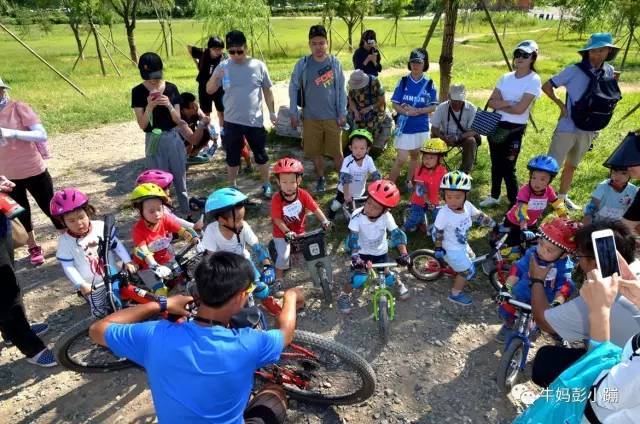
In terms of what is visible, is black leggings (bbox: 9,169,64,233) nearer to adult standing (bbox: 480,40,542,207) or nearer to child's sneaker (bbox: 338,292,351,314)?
child's sneaker (bbox: 338,292,351,314)

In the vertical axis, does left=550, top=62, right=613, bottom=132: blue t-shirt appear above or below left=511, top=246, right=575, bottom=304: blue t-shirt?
above

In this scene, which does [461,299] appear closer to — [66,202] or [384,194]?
[384,194]

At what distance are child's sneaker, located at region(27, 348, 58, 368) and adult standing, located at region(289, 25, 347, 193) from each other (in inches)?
181

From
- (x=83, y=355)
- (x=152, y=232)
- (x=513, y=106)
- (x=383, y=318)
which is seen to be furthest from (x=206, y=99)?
(x=383, y=318)

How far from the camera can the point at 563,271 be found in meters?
4.04

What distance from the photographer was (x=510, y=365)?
3850mm

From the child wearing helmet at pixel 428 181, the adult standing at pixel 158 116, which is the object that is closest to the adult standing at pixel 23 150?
the adult standing at pixel 158 116

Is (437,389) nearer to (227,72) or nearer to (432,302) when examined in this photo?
(432,302)

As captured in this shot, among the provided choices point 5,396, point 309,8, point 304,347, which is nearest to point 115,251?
point 5,396

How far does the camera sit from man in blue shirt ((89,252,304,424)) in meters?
2.29

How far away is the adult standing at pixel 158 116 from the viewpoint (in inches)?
211

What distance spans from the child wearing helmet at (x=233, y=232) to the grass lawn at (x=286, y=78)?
14.6 ft

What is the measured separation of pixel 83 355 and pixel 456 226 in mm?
4229

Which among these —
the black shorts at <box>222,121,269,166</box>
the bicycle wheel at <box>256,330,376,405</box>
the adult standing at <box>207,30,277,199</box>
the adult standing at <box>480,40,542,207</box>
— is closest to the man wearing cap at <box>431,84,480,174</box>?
the adult standing at <box>480,40,542,207</box>
